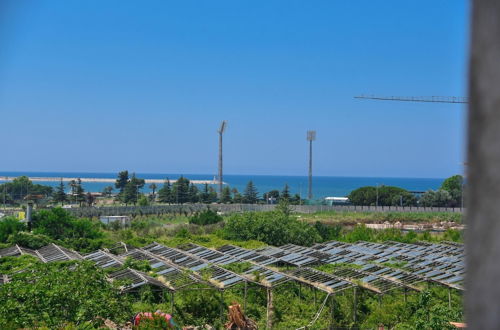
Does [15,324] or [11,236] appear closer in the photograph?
[15,324]

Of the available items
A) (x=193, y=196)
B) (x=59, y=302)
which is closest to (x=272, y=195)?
(x=193, y=196)

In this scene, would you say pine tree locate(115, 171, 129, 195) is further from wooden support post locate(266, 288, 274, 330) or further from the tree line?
wooden support post locate(266, 288, 274, 330)

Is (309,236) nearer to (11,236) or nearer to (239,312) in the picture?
(11,236)

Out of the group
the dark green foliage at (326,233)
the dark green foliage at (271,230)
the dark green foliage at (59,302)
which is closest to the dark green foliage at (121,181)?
the dark green foliage at (326,233)

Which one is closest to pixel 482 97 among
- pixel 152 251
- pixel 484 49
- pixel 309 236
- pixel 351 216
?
pixel 484 49

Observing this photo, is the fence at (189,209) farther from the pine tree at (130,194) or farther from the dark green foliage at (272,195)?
the dark green foliage at (272,195)
